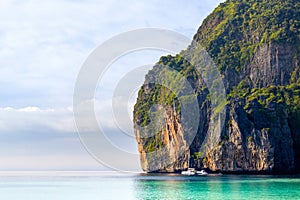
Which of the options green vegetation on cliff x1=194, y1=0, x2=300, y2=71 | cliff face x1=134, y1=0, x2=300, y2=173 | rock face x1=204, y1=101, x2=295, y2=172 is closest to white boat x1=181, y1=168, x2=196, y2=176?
cliff face x1=134, y1=0, x2=300, y2=173

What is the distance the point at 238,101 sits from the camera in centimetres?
6562

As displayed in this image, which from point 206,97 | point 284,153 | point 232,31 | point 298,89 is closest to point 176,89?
point 206,97

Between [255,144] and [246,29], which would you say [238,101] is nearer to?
[255,144]

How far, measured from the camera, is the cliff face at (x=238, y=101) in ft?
209

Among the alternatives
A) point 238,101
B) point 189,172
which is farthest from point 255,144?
point 189,172

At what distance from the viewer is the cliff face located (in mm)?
63594

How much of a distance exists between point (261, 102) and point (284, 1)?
27687 millimetres

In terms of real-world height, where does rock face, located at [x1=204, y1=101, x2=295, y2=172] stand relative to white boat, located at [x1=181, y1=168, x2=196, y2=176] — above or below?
above

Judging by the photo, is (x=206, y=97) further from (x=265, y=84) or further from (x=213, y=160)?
(x=213, y=160)

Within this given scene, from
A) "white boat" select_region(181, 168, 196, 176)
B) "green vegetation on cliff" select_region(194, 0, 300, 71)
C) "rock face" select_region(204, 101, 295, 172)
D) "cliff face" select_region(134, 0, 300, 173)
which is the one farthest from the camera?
"green vegetation on cliff" select_region(194, 0, 300, 71)

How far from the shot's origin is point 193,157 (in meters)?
71.9

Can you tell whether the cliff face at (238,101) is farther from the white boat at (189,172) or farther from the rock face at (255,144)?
the white boat at (189,172)

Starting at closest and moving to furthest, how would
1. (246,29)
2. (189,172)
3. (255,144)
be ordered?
1. (255,144)
2. (189,172)
3. (246,29)

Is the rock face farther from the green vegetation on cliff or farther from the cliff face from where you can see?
the green vegetation on cliff
